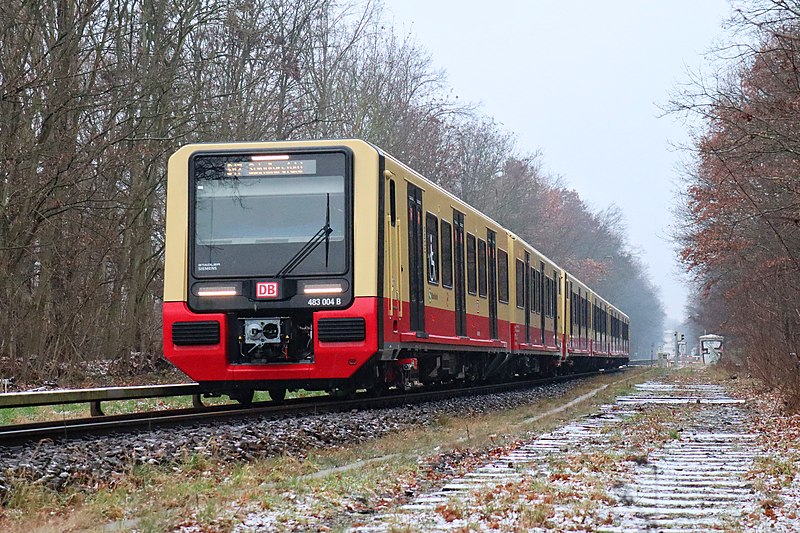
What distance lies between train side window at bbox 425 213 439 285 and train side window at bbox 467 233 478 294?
89.1 inches

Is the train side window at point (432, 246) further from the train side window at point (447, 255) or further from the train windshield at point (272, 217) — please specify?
the train windshield at point (272, 217)

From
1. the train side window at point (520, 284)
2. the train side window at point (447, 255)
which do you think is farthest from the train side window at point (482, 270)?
the train side window at point (520, 284)

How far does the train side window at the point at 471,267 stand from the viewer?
19227mm

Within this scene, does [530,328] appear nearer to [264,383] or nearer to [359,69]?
[264,383]

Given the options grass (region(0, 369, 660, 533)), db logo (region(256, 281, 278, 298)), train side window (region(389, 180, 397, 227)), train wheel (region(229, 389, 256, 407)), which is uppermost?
train side window (region(389, 180, 397, 227))

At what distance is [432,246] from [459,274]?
183 cm

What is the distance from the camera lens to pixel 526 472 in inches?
327

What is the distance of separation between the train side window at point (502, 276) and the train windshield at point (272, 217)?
858 centimetres

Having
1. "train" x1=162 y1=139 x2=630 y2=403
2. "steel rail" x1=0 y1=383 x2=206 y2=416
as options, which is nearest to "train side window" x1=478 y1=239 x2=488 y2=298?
"train" x1=162 y1=139 x2=630 y2=403

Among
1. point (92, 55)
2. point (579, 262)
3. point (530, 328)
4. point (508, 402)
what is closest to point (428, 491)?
point (508, 402)

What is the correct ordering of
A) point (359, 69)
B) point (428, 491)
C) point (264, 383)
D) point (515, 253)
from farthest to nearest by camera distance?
point (359, 69)
point (515, 253)
point (264, 383)
point (428, 491)

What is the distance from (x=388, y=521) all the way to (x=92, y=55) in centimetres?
1784

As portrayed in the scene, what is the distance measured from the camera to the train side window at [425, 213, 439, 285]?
1646 centimetres

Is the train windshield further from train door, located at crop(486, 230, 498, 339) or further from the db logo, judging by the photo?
train door, located at crop(486, 230, 498, 339)
